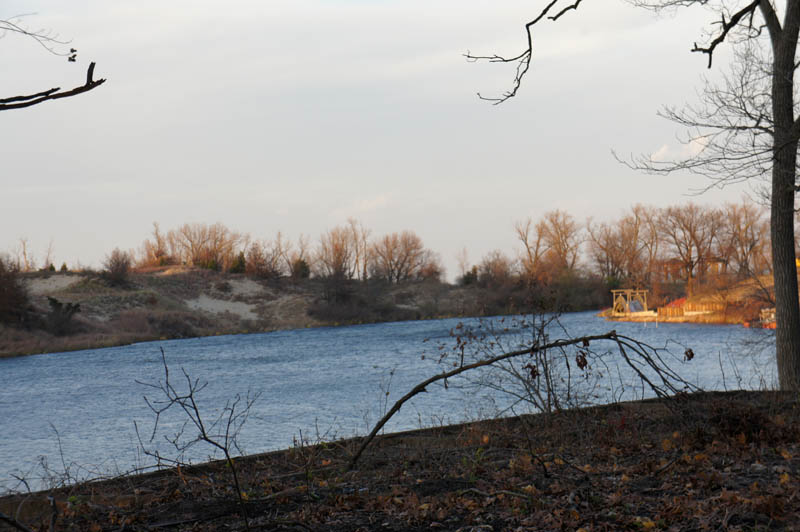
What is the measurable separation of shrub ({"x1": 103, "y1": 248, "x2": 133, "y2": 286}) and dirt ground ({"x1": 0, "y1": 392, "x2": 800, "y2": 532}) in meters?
47.6

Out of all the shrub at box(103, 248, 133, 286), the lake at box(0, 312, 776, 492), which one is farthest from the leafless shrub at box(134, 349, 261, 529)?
the shrub at box(103, 248, 133, 286)

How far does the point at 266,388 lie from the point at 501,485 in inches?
615

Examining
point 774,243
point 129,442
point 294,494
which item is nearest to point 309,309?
point 129,442

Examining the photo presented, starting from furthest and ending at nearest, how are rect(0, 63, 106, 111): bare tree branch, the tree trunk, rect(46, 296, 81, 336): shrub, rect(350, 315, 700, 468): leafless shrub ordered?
rect(46, 296, 81, 336): shrub < the tree trunk < rect(350, 315, 700, 468): leafless shrub < rect(0, 63, 106, 111): bare tree branch

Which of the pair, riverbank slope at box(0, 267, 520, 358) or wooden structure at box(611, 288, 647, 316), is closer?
riverbank slope at box(0, 267, 520, 358)

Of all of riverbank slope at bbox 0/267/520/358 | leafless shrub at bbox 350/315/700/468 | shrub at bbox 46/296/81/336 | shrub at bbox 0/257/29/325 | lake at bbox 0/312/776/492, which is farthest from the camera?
riverbank slope at bbox 0/267/520/358

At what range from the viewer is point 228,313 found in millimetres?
51438

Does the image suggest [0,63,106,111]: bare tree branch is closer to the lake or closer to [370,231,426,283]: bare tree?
the lake

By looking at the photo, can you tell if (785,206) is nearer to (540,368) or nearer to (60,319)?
(540,368)

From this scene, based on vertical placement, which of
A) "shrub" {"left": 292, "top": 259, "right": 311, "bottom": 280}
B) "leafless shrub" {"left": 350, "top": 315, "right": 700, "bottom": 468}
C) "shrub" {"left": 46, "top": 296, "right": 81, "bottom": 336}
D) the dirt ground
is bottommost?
the dirt ground

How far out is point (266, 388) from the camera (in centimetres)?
2030

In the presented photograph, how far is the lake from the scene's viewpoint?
11750 millimetres

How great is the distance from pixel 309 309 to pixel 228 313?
5.82 meters

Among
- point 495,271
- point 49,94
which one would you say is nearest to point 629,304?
point 495,271
